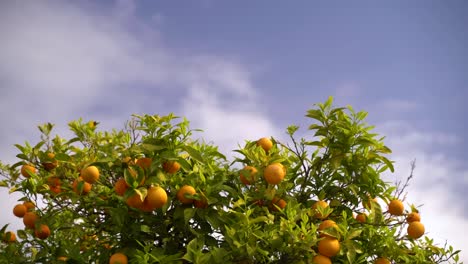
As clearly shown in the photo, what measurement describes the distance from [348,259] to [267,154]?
59.4 inches

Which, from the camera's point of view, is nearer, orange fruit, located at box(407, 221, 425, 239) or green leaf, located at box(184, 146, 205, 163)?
green leaf, located at box(184, 146, 205, 163)

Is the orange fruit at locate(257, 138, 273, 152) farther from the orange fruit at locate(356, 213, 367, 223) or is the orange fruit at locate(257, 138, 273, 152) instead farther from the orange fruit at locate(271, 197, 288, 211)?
the orange fruit at locate(356, 213, 367, 223)

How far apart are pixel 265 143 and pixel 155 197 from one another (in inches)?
60.9

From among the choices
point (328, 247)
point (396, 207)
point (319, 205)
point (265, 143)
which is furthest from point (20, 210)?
point (396, 207)

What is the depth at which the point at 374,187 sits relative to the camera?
5.07 metres

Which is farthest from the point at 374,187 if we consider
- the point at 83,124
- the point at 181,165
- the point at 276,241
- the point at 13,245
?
the point at 13,245

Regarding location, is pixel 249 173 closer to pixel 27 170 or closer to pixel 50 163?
pixel 50 163

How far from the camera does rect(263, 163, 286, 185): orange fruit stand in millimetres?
4512

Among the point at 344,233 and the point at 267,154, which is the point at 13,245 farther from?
the point at 344,233

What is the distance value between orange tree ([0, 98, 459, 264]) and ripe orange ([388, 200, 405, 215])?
0.05 feet

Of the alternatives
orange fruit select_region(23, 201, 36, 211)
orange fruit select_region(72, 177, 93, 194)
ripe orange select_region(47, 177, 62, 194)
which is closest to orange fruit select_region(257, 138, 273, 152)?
orange fruit select_region(72, 177, 93, 194)

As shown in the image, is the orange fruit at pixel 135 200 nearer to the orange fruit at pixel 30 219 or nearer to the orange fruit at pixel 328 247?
the orange fruit at pixel 328 247

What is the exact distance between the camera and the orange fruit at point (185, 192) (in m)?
4.35

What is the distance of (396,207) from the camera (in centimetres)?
508
